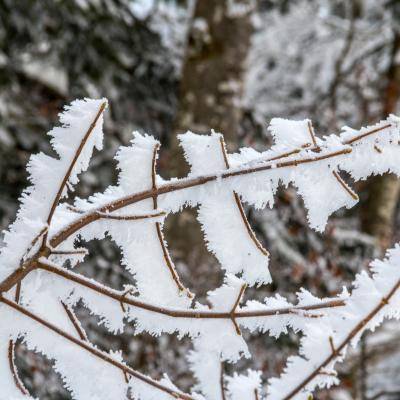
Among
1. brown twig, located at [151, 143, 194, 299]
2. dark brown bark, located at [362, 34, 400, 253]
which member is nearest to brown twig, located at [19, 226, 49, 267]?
brown twig, located at [151, 143, 194, 299]

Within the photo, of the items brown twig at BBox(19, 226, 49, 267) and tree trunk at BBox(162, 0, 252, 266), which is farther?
tree trunk at BBox(162, 0, 252, 266)

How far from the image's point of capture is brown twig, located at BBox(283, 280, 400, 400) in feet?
1.99

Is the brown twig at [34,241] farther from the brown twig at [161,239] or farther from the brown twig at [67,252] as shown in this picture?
the brown twig at [161,239]

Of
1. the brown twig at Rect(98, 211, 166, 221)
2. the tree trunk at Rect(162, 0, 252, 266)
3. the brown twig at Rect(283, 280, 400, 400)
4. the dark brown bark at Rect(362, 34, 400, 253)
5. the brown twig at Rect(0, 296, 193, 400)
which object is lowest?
the brown twig at Rect(0, 296, 193, 400)

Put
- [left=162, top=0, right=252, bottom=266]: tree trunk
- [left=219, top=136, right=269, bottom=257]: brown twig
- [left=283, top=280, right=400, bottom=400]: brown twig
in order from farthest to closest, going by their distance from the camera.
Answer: [left=162, top=0, right=252, bottom=266]: tree trunk → [left=219, top=136, right=269, bottom=257]: brown twig → [left=283, top=280, right=400, bottom=400]: brown twig

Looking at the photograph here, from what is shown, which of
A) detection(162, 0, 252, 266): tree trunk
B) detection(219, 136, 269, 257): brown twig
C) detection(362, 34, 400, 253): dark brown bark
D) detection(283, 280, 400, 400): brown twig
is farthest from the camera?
detection(362, 34, 400, 253): dark brown bark

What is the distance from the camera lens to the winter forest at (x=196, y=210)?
0.67 metres

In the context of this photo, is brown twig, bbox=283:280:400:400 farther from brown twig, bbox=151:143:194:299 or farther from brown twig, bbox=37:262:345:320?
brown twig, bbox=151:143:194:299

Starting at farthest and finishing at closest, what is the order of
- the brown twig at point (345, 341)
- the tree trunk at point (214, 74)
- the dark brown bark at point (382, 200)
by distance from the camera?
the dark brown bark at point (382, 200)
the tree trunk at point (214, 74)
the brown twig at point (345, 341)

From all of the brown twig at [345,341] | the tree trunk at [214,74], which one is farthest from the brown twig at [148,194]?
the tree trunk at [214,74]

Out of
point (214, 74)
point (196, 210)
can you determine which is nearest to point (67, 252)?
point (196, 210)

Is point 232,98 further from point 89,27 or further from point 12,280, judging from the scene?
point 12,280

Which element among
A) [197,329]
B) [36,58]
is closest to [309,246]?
[36,58]

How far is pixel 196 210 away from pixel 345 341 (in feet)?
4.28
